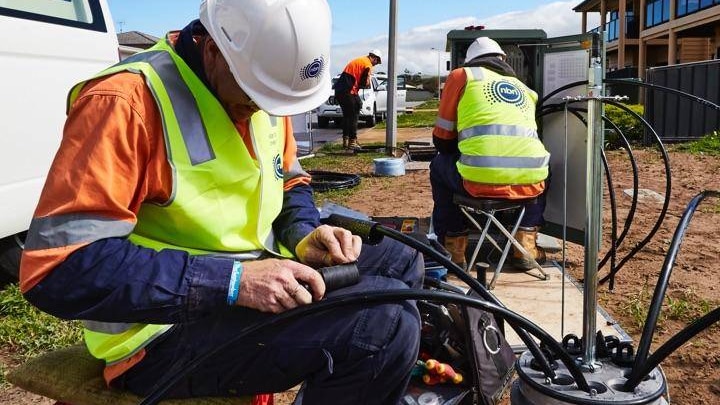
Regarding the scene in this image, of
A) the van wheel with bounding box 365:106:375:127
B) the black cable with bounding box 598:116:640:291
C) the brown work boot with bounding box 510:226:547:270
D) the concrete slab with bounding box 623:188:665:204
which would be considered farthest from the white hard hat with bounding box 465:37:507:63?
the van wheel with bounding box 365:106:375:127

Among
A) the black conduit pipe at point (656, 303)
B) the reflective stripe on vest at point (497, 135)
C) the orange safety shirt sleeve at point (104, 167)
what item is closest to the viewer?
the orange safety shirt sleeve at point (104, 167)

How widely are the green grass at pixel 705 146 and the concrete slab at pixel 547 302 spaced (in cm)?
693

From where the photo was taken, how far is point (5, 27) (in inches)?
125

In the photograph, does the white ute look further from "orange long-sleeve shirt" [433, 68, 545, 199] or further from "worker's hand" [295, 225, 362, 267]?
"worker's hand" [295, 225, 362, 267]

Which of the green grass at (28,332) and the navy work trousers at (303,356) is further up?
the navy work trousers at (303,356)

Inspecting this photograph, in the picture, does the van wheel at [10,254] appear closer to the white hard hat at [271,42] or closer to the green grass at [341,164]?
the white hard hat at [271,42]

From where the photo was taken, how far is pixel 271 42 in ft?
5.80

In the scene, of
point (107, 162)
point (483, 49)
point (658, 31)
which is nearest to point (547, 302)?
point (483, 49)

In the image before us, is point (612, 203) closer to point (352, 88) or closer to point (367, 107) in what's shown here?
point (352, 88)

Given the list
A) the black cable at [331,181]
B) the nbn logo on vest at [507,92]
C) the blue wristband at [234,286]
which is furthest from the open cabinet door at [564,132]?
the black cable at [331,181]

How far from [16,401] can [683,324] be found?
3.30 m

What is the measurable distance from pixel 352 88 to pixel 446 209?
24.6 feet

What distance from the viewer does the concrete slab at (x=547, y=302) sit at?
11.5ft

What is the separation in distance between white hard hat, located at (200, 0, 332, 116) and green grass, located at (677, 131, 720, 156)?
9.78 m
